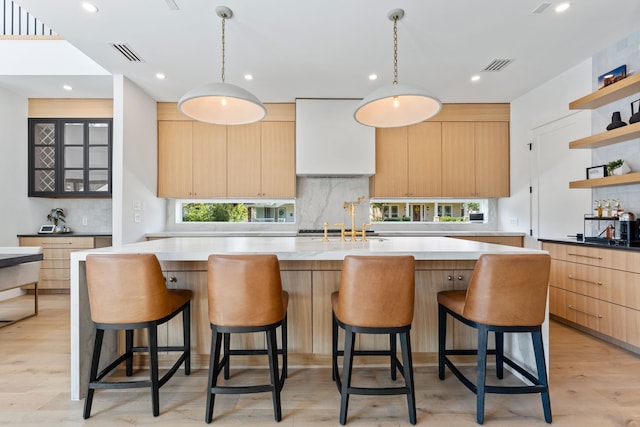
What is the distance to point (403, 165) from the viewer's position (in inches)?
177

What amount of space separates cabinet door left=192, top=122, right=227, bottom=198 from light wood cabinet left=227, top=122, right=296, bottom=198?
10 centimetres

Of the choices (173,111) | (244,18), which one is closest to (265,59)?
(244,18)

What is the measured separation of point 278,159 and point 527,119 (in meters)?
3.46

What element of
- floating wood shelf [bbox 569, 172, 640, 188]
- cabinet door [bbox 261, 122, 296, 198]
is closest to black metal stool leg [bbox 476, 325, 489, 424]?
floating wood shelf [bbox 569, 172, 640, 188]

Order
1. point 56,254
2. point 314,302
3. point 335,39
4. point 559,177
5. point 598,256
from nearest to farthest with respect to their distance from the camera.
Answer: point 314,302, point 598,256, point 335,39, point 559,177, point 56,254

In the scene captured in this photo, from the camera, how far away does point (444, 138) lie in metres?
4.52

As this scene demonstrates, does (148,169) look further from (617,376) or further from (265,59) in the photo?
(617,376)

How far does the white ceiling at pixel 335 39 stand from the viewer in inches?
96.0

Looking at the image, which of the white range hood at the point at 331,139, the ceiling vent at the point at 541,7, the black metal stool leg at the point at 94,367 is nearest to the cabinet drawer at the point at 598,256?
the ceiling vent at the point at 541,7

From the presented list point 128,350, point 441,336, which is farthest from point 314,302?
point 128,350

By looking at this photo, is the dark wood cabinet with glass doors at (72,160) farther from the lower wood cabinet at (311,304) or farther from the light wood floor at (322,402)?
the lower wood cabinet at (311,304)

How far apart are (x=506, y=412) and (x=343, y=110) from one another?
12.2 ft

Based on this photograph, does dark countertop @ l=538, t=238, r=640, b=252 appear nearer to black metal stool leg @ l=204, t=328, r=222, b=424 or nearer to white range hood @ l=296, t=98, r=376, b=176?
white range hood @ l=296, t=98, r=376, b=176

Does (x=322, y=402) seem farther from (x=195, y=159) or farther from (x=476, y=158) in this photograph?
(x=476, y=158)
